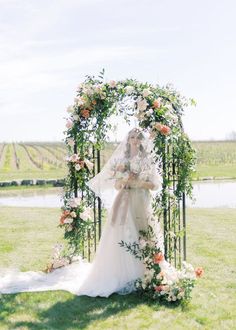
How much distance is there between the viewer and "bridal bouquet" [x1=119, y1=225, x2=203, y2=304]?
7945 millimetres

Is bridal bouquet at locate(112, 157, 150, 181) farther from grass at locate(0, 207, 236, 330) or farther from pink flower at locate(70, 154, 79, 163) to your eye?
grass at locate(0, 207, 236, 330)

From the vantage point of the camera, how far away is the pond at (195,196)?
24031mm

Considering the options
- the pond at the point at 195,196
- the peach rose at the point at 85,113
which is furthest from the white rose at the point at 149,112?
the pond at the point at 195,196

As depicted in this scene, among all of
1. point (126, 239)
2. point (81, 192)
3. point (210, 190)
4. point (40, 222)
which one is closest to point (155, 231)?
point (126, 239)

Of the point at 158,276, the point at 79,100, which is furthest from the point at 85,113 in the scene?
the point at 158,276

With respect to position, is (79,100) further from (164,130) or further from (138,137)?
(164,130)

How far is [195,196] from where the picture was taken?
26.9 meters

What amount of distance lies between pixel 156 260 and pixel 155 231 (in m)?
0.53

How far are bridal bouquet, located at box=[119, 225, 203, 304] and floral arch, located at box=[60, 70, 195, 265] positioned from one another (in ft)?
1.54

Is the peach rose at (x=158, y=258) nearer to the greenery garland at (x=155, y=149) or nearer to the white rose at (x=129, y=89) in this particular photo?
the greenery garland at (x=155, y=149)

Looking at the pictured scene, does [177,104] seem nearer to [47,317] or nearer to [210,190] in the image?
[47,317]

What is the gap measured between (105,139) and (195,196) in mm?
18022

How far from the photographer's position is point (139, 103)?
852 cm

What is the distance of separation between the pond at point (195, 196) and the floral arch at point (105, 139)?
13193 mm
